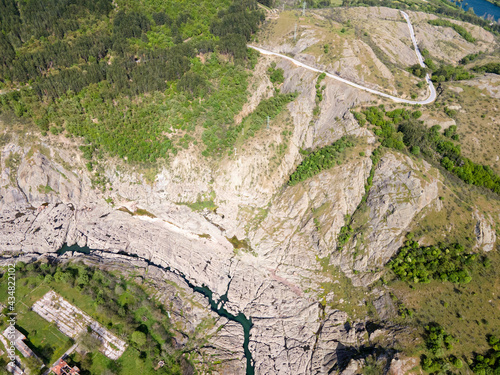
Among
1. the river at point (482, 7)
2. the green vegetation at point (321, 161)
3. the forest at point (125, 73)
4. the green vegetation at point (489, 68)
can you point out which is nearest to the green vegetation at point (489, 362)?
the green vegetation at point (321, 161)

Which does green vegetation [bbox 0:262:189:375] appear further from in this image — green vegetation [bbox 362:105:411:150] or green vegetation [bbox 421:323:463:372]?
green vegetation [bbox 362:105:411:150]

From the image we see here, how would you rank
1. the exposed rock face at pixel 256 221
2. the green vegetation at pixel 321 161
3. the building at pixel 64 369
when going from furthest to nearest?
1. the green vegetation at pixel 321 161
2. the exposed rock face at pixel 256 221
3. the building at pixel 64 369

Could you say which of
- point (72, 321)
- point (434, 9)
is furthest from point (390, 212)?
point (434, 9)

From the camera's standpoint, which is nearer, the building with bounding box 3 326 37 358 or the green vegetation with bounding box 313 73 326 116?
the building with bounding box 3 326 37 358

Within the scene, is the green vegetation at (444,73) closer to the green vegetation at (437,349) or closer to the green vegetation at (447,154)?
the green vegetation at (447,154)

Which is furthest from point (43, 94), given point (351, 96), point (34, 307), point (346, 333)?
point (346, 333)

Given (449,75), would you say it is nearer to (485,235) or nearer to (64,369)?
(485,235)

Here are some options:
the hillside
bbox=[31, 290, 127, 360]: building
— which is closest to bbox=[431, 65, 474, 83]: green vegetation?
the hillside

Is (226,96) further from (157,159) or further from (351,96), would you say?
(351,96)
